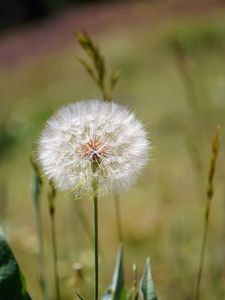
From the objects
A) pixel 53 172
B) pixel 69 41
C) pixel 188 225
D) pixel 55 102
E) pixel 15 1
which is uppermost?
pixel 15 1

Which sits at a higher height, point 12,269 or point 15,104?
point 15,104

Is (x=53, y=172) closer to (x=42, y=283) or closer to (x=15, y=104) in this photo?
(x=42, y=283)

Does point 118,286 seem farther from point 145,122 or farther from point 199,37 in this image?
point 199,37

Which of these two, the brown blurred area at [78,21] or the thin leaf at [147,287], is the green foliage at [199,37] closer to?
the brown blurred area at [78,21]

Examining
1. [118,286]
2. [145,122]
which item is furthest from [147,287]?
[145,122]

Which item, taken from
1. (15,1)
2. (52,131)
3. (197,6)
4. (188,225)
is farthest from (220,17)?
(52,131)

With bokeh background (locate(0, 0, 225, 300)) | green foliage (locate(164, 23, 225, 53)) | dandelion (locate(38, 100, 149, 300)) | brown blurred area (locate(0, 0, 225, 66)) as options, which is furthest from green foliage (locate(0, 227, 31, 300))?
brown blurred area (locate(0, 0, 225, 66))
